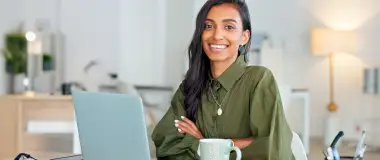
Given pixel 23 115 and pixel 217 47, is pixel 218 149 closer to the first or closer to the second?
pixel 217 47

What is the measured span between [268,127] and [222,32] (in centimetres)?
24

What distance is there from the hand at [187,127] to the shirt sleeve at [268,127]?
135 millimetres

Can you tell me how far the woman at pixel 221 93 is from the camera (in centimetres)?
122

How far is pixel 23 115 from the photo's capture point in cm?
398

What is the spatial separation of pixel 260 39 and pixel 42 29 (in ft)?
6.55

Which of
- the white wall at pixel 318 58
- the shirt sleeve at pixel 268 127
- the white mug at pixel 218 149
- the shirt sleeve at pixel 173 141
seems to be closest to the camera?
the white mug at pixel 218 149

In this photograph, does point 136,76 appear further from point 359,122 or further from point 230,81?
point 230,81

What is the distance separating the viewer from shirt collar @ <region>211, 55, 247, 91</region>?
1302 mm

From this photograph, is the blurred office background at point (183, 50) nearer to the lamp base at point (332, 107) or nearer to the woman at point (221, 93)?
the lamp base at point (332, 107)

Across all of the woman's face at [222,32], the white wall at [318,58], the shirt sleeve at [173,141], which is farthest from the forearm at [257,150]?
the white wall at [318,58]

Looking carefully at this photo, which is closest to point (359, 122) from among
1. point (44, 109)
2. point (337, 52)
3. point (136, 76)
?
point (337, 52)

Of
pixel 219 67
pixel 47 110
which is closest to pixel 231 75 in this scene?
pixel 219 67

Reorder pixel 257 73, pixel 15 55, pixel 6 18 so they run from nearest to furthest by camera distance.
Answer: pixel 257 73 < pixel 15 55 < pixel 6 18

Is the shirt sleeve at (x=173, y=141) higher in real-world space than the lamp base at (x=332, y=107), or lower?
A: higher
